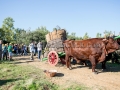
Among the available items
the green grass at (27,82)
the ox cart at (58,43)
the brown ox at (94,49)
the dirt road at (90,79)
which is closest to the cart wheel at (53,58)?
the ox cart at (58,43)

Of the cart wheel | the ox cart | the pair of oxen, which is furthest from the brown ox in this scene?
the ox cart

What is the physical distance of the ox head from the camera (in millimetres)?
8917

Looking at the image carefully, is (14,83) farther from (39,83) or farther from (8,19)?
(8,19)

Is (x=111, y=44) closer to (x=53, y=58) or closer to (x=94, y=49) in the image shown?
(x=94, y=49)

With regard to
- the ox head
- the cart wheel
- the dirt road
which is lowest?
the dirt road

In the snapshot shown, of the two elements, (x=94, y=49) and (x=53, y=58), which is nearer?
(x=94, y=49)

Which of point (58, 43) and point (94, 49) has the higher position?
point (58, 43)

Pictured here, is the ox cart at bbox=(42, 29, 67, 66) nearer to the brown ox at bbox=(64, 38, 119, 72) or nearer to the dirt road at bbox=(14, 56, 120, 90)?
the brown ox at bbox=(64, 38, 119, 72)

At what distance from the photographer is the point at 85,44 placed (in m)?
9.63

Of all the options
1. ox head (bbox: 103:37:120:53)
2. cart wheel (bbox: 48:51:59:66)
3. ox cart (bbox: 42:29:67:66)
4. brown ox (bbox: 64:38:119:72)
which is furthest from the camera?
ox cart (bbox: 42:29:67:66)

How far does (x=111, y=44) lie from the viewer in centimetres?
901

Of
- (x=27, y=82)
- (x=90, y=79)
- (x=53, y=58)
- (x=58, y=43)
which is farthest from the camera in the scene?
(x=58, y=43)

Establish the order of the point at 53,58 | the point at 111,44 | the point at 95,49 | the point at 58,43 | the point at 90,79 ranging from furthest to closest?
1. the point at 58,43
2. the point at 53,58
3. the point at 95,49
4. the point at 111,44
5. the point at 90,79

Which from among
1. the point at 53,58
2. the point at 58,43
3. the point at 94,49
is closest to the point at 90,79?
the point at 94,49
